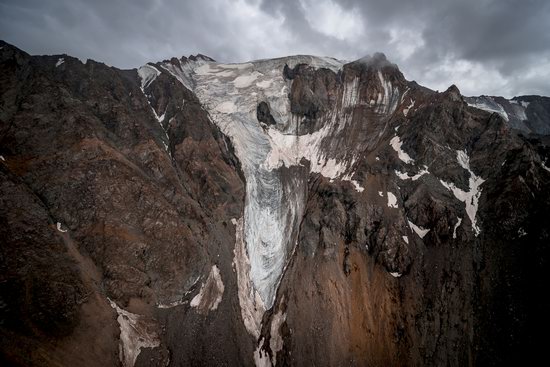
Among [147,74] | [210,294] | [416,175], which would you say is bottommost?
[210,294]

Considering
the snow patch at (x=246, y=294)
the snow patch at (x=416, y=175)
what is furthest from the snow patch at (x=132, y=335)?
the snow patch at (x=416, y=175)

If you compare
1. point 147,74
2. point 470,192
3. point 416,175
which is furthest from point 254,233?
point 147,74

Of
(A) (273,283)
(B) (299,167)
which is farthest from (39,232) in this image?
(B) (299,167)

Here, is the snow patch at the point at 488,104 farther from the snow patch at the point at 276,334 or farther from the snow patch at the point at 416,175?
the snow patch at the point at 276,334

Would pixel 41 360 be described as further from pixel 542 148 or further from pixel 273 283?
pixel 542 148

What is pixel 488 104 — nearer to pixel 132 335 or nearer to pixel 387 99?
pixel 387 99

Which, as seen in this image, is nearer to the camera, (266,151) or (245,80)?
(266,151)

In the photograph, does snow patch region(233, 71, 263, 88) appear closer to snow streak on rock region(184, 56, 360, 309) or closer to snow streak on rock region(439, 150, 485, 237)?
snow streak on rock region(184, 56, 360, 309)
